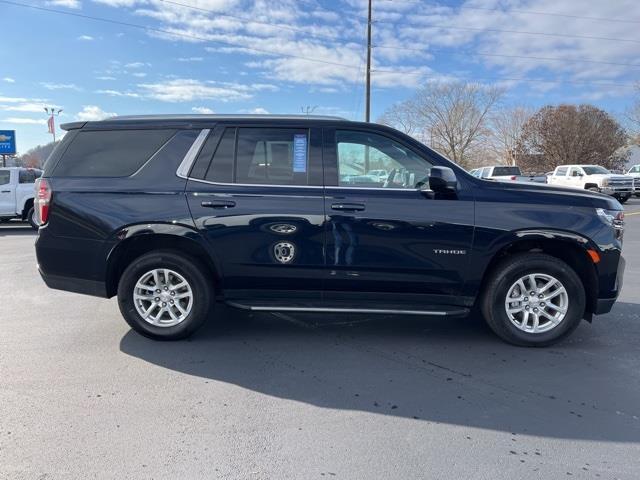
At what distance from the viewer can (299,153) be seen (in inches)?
171

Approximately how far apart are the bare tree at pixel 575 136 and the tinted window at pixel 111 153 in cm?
4556

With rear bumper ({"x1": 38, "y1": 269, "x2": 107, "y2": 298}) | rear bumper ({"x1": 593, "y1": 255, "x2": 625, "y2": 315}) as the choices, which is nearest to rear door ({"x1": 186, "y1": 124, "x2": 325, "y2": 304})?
rear bumper ({"x1": 38, "y1": 269, "x2": 107, "y2": 298})

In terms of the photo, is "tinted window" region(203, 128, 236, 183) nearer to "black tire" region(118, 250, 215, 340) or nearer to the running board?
"black tire" region(118, 250, 215, 340)

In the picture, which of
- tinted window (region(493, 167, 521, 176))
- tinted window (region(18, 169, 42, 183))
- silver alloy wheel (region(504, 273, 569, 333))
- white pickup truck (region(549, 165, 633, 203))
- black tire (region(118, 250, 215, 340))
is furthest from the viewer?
tinted window (region(493, 167, 521, 176))

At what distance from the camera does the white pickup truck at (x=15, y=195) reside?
13.7 m

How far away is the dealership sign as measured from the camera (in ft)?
111

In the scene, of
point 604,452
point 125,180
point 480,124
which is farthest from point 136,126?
point 480,124

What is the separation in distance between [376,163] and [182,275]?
79.4 inches

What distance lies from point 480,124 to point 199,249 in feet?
177

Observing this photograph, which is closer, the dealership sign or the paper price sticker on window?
the paper price sticker on window

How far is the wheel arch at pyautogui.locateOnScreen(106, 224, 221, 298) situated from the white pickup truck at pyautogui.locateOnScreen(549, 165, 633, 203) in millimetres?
21078

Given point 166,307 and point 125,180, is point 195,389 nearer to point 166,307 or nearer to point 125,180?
point 166,307

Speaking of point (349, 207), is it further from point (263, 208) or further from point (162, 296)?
point (162, 296)

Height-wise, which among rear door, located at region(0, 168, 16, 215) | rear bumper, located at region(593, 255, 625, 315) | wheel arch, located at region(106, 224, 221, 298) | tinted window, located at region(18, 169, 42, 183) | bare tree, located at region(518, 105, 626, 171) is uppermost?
bare tree, located at region(518, 105, 626, 171)
